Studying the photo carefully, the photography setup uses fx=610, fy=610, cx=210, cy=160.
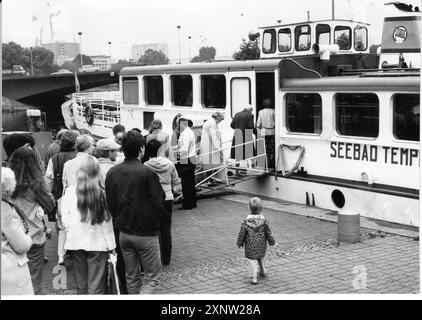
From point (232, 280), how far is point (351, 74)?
22.9ft

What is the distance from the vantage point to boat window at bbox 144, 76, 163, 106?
1642cm

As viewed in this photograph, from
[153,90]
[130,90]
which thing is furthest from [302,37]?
[130,90]

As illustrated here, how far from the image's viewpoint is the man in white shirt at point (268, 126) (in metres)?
12.6

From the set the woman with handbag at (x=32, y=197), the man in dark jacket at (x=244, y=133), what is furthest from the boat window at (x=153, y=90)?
the woman with handbag at (x=32, y=197)

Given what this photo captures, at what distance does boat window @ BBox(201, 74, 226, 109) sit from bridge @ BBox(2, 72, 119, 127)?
1846 cm

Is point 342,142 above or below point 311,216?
above

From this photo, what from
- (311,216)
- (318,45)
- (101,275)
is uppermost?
(318,45)

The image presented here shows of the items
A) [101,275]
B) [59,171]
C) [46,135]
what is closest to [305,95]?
[59,171]

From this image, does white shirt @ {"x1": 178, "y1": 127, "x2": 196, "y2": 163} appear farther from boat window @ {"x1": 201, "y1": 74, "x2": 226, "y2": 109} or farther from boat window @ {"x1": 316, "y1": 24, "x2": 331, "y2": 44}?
boat window @ {"x1": 316, "y1": 24, "x2": 331, "y2": 44}

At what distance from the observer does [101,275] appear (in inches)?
229

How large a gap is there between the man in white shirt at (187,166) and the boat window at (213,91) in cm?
259

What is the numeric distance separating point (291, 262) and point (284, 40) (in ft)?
26.0

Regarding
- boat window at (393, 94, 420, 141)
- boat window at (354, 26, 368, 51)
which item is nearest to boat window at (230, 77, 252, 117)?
boat window at (354, 26, 368, 51)
